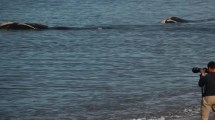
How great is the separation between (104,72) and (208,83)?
16.7 meters

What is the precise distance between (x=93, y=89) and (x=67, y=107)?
4.12 metres

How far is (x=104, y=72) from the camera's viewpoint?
3472 cm

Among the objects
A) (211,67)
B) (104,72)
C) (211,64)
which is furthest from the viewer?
(104,72)

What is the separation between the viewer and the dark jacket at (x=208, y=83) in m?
18.2

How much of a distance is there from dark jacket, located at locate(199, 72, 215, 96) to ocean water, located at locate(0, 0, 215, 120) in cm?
355

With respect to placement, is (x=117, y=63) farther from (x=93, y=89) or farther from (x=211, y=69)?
(x=211, y=69)

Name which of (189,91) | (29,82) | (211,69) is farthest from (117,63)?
(211,69)

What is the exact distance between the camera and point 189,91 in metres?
27.7

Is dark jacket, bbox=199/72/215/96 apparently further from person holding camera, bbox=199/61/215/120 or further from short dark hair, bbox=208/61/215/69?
short dark hair, bbox=208/61/215/69

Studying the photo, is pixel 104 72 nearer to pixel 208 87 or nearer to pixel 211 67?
pixel 208 87

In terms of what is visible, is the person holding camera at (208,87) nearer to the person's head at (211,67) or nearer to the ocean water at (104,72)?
the person's head at (211,67)

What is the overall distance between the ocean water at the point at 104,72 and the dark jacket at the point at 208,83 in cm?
355

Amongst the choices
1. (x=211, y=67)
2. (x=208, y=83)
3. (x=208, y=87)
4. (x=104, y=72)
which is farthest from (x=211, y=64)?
(x=104, y=72)

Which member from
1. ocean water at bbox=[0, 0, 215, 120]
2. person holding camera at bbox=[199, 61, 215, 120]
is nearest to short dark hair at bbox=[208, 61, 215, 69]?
person holding camera at bbox=[199, 61, 215, 120]
